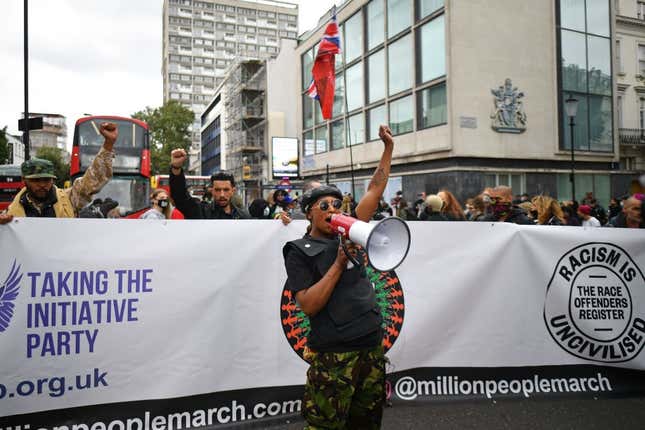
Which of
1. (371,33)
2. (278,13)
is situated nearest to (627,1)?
(371,33)

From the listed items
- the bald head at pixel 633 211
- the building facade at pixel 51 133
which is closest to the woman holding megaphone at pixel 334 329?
the bald head at pixel 633 211

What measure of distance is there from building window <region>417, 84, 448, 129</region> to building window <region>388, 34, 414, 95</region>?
5.07 ft

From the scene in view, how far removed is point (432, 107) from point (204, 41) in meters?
84.5

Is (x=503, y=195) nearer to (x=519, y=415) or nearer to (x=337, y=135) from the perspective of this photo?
(x=519, y=415)

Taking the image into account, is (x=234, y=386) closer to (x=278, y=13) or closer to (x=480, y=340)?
(x=480, y=340)

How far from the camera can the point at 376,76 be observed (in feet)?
95.2

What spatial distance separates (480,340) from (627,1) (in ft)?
121

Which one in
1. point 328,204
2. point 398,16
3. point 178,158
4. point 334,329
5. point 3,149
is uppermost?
point 398,16

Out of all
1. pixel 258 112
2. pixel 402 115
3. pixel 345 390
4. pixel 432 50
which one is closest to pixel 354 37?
pixel 402 115

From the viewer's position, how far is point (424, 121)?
24562mm

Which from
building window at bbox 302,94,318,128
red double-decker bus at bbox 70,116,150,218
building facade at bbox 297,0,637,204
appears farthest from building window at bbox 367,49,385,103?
red double-decker bus at bbox 70,116,150,218

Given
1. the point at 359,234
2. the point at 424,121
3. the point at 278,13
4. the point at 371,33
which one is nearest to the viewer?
the point at 359,234

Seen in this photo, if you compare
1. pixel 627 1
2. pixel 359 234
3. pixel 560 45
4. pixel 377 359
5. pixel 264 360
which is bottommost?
pixel 264 360

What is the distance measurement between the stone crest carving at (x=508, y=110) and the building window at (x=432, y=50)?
2.90m
